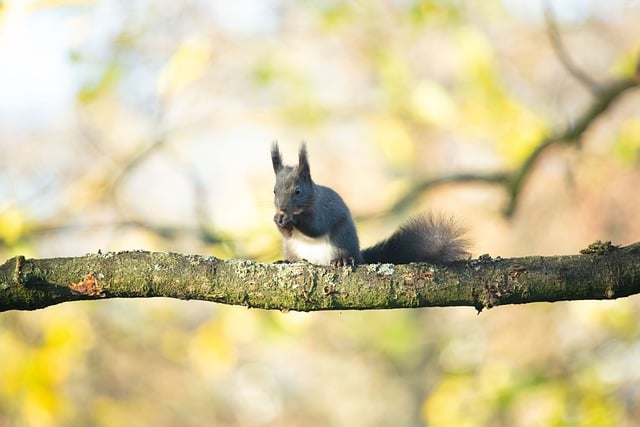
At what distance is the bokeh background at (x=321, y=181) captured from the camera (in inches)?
190

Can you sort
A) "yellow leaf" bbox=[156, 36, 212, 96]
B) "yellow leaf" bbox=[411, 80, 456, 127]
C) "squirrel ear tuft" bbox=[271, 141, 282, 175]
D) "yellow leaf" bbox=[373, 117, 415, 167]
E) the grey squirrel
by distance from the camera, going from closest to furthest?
the grey squirrel < "squirrel ear tuft" bbox=[271, 141, 282, 175] < "yellow leaf" bbox=[156, 36, 212, 96] < "yellow leaf" bbox=[411, 80, 456, 127] < "yellow leaf" bbox=[373, 117, 415, 167]

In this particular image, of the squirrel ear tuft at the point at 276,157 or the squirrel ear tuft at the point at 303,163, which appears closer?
the squirrel ear tuft at the point at 303,163

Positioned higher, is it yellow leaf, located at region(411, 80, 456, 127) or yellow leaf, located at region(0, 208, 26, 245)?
yellow leaf, located at region(411, 80, 456, 127)

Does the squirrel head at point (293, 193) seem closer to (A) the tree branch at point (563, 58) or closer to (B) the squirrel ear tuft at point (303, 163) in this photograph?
(B) the squirrel ear tuft at point (303, 163)

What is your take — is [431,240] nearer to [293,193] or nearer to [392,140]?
[293,193]

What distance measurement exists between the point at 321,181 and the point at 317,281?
8.11 meters

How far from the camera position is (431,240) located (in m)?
3.02

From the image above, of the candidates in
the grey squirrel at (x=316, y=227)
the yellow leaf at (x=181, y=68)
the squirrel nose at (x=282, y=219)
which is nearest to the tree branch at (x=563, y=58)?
the grey squirrel at (x=316, y=227)

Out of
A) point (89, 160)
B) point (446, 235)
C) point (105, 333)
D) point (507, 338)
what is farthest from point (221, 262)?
point (89, 160)

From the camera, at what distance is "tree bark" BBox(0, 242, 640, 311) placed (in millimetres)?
2252

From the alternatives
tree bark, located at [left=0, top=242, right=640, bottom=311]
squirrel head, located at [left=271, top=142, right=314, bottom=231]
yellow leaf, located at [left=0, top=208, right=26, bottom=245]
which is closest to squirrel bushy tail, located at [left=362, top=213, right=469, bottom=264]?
squirrel head, located at [left=271, top=142, right=314, bottom=231]

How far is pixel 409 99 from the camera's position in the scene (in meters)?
6.90

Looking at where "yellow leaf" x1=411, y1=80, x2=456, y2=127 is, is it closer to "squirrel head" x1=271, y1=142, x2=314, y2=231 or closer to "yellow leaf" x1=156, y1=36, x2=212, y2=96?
"yellow leaf" x1=156, y1=36, x2=212, y2=96

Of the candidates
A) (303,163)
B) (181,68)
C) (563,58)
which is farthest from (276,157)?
(563,58)
